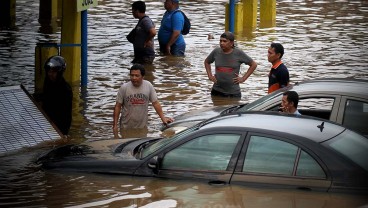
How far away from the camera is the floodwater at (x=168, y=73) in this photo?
10453mm

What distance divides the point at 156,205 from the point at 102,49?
14.2 m

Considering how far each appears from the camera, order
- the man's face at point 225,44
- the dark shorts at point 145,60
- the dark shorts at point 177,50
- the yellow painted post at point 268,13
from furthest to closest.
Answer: the yellow painted post at point 268,13 < the dark shorts at point 177,50 < the dark shorts at point 145,60 < the man's face at point 225,44

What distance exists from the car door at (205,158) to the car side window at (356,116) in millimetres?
2257

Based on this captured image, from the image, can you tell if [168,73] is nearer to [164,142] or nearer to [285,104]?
[285,104]

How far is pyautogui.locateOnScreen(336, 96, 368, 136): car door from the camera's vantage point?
1210 centimetres

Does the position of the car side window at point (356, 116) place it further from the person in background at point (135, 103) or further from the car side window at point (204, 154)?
the person in background at point (135, 103)

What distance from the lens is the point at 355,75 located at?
66.8 ft

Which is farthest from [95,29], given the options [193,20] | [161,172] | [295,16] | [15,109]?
[161,172]

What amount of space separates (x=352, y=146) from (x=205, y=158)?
148 centimetres

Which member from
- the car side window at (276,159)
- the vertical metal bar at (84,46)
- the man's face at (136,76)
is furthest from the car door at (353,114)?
the vertical metal bar at (84,46)

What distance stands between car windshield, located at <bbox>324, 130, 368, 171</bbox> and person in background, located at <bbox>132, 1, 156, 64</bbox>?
10975 millimetres

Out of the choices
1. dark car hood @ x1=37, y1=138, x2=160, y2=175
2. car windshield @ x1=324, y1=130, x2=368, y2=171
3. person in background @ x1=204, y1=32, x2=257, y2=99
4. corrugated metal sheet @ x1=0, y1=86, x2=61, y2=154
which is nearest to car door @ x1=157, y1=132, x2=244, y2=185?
dark car hood @ x1=37, y1=138, x2=160, y2=175

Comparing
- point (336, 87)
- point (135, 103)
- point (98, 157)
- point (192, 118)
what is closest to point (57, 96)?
point (135, 103)

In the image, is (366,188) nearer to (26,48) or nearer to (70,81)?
(70,81)
